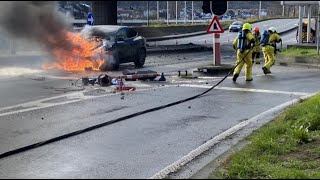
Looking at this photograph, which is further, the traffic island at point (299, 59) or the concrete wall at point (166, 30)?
the concrete wall at point (166, 30)

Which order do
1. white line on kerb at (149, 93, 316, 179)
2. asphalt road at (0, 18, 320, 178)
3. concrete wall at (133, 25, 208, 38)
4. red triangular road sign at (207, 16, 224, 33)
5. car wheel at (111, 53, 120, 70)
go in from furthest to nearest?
concrete wall at (133, 25, 208, 38), car wheel at (111, 53, 120, 70), red triangular road sign at (207, 16, 224, 33), asphalt road at (0, 18, 320, 178), white line on kerb at (149, 93, 316, 179)

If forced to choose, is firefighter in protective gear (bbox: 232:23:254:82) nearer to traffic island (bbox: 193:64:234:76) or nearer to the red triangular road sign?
the red triangular road sign

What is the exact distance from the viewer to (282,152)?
6922mm

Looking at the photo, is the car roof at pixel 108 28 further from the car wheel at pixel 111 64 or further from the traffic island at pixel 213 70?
the traffic island at pixel 213 70

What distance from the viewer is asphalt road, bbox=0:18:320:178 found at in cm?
649

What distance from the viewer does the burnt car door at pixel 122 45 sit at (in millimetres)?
19623

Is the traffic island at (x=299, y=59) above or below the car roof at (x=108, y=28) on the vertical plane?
below

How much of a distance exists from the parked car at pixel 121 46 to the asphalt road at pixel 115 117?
1790mm

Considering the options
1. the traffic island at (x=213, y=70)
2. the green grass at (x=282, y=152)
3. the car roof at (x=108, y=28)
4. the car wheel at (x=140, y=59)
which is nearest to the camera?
the green grass at (x=282, y=152)

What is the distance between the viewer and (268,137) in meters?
7.60

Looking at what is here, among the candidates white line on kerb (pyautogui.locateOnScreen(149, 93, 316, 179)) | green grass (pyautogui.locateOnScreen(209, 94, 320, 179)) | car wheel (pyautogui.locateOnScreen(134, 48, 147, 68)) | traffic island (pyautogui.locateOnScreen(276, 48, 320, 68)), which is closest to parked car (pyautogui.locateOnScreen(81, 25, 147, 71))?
car wheel (pyautogui.locateOnScreen(134, 48, 147, 68))

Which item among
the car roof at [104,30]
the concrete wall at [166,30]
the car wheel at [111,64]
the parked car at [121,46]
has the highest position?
the concrete wall at [166,30]

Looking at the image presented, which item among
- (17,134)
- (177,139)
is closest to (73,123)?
(17,134)

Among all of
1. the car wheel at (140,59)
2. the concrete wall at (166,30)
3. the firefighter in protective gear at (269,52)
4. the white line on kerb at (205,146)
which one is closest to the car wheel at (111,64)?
the car wheel at (140,59)
